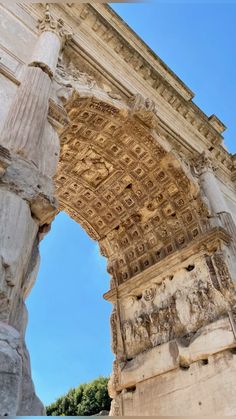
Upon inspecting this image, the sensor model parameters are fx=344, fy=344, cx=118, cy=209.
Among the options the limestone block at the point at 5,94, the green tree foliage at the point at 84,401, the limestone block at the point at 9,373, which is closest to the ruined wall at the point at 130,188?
the limestone block at the point at 5,94

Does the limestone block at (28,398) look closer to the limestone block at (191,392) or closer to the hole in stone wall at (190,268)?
the limestone block at (191,392)

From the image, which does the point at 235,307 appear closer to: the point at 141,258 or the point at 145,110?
the point at 141,258

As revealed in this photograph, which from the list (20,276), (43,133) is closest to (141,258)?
(43,133)

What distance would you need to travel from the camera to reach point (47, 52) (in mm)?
5078

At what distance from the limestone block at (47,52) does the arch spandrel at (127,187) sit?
1154mm

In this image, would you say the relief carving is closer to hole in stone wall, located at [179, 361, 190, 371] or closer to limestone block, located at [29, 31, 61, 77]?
limestone block, located at [29, 31, 61, 77]

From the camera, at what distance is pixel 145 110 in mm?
6691

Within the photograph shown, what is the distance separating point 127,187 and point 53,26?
3505 millimetres

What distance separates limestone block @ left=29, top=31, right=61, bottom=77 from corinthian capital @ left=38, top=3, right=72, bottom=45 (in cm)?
15

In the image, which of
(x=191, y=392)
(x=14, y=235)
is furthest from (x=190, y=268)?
(x=14, y=235)

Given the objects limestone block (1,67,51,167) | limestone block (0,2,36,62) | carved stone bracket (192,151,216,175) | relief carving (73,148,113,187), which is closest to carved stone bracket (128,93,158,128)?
relief carving (73,148,113,187)

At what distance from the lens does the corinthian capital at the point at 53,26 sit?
5.68m

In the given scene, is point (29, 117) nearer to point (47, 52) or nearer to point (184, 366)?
point (47, 52)

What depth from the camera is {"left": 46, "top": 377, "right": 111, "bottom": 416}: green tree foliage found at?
67.5 feet
